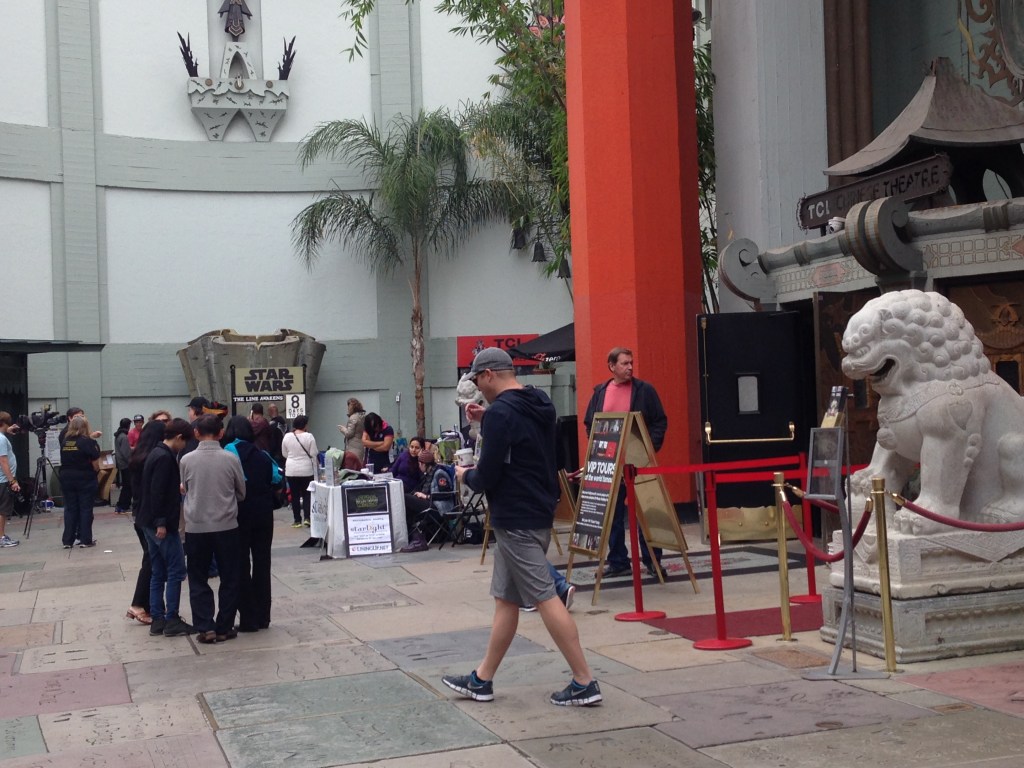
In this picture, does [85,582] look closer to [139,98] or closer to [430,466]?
[430,466]

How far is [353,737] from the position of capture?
229 inches

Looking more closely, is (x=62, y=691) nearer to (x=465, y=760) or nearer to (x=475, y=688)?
(x=475, y=688)

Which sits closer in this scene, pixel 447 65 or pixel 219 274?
pixel 219 274

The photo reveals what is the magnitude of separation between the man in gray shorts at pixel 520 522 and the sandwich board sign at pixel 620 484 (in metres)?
3.11

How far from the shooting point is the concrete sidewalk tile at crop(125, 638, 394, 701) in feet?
23.7

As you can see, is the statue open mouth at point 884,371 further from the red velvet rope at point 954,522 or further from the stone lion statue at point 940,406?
the red velvet rope at point 954,522

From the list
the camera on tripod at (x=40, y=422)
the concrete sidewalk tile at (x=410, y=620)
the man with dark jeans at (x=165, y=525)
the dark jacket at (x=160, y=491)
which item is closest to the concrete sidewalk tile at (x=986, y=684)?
the concrete sidewalk tile at (x=410, y=620)

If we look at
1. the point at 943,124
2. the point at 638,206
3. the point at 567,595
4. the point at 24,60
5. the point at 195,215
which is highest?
the point at 24,60

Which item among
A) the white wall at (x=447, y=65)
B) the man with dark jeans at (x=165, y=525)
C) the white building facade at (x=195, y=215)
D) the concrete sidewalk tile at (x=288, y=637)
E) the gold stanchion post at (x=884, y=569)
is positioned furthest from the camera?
the white wall at (x=447, y=65)

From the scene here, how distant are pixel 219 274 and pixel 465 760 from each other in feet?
76.5

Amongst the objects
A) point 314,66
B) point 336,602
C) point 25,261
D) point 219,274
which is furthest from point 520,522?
point 314,66

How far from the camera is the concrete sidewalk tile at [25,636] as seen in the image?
8984 millimetres

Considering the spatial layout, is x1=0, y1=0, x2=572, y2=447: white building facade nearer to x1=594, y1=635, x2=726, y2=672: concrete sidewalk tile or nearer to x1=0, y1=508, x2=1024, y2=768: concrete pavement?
x1=0, y1=508, x2=1024, y2=768: concrete pavement

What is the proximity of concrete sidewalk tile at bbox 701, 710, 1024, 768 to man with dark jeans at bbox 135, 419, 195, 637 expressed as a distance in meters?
5.09
